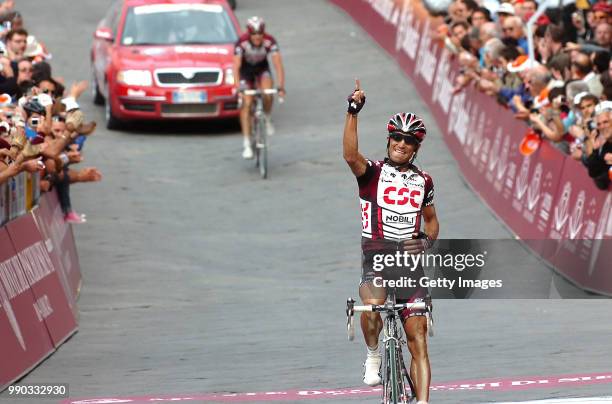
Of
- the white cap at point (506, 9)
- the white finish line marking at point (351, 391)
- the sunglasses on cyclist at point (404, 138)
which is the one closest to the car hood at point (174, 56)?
the white cap at point (506, 9)

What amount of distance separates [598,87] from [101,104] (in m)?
13.3

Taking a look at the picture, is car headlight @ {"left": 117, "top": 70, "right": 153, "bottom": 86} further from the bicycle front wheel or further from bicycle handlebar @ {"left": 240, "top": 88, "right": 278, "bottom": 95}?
the bicycle front wheel

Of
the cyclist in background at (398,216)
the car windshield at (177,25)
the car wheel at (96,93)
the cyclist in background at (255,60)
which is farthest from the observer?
the car wheel at (96,93)

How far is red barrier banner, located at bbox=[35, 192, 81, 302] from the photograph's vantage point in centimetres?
1515

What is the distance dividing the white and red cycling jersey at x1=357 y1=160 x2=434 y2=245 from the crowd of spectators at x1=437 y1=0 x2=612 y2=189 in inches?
202

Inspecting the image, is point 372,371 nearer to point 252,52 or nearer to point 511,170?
point 511,170

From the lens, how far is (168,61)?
24906 millimetres

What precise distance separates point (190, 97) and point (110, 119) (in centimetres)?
187

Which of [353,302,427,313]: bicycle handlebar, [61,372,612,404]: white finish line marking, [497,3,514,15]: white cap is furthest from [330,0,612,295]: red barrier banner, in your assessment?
[353,302,427,313]: bicycle handlebar

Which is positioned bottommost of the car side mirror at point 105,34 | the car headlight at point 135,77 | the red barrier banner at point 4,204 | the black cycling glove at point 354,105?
the car headlight at point 135,77

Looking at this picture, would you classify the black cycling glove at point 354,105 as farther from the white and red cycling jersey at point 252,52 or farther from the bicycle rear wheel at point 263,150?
the bicycle rear wheel at point 263,150

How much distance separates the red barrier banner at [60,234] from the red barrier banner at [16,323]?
4.37 feet

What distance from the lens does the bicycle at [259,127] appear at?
22250 mm

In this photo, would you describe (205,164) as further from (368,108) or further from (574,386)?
(574,386)
